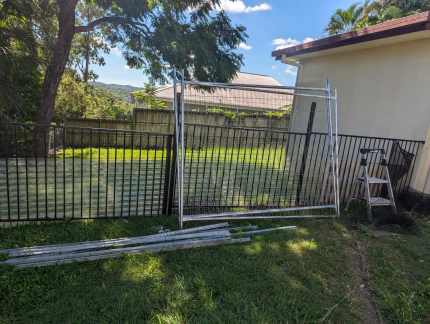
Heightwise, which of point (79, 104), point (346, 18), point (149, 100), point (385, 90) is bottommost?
point (79, 104)

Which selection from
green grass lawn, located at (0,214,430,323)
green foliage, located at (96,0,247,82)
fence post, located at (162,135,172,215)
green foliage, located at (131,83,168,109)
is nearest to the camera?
green grass lawn, located at (0,214,430,323)

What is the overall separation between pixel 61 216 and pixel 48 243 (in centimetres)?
66

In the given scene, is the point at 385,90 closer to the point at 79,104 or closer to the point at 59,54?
the point at 59,54

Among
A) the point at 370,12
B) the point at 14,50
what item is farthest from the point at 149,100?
the point at 370,12

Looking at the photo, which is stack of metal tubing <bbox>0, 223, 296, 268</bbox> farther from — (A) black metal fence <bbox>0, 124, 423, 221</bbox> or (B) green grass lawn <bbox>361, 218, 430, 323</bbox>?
(B) green grass lawn <bbox>361, 218, 430, 323</bbox>

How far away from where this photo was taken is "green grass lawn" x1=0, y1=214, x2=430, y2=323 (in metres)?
1.95

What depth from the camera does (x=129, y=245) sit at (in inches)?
110

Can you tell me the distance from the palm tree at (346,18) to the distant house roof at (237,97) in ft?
13.1

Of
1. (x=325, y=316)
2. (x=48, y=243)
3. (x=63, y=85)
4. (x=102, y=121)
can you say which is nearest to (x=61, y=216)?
(x=48, y=243)

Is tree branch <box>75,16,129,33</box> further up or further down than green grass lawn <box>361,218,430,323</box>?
further up

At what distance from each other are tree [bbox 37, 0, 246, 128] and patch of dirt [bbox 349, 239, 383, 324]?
16.4ft

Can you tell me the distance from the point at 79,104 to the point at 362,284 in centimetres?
1140

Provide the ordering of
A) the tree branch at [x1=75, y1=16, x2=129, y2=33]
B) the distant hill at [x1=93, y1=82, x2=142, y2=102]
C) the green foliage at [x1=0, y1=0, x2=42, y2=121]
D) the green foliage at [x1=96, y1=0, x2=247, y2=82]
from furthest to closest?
1. the distant hill at [x1=93, y1=82, x2=142, y2=102]
2. the tree branch at [x1=75, y1=16, x2=129, y2=33]
3. the green foliage at [x1=96, y1=0, x2=247, y2=82]
4. the green foliage at [x1=0, y1=0, x2=42, y2=121]

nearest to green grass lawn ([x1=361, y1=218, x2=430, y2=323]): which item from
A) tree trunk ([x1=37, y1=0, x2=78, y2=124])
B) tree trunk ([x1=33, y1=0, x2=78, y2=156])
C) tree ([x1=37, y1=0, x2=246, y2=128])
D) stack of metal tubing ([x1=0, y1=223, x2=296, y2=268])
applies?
stack of metal tubing ([x1=0, y1=223, x2=296, y2=268])
